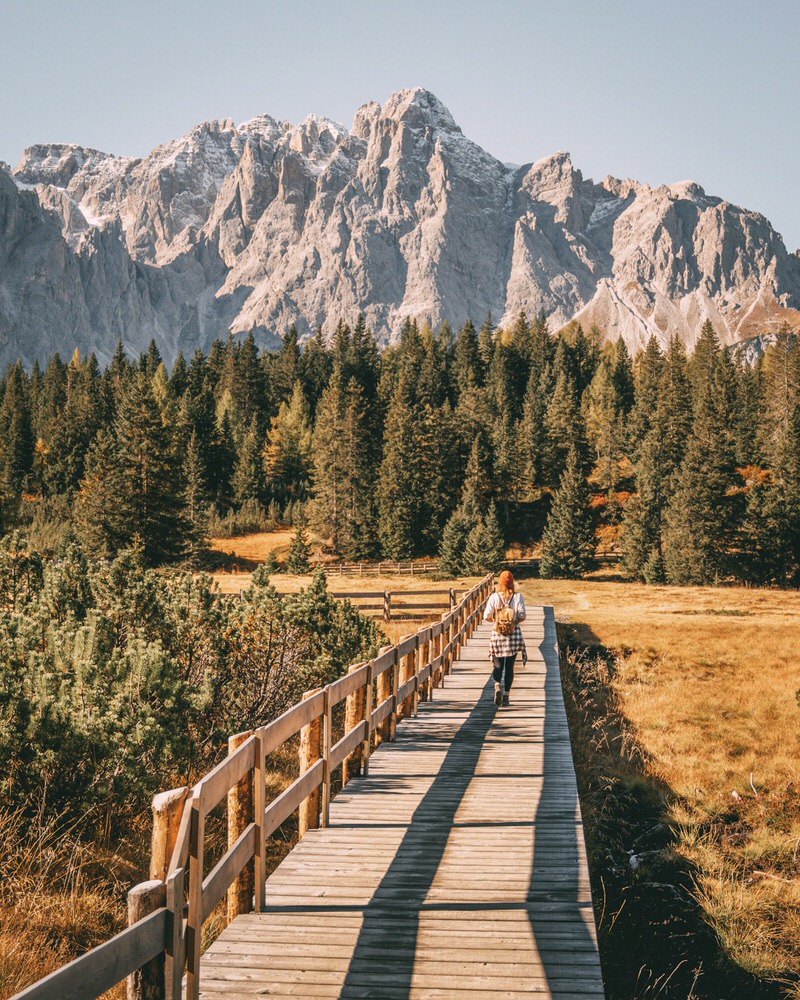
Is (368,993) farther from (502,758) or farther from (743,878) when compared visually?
(743,878)

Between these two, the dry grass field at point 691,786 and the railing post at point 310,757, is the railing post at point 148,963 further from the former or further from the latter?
the railing post at point 310,757

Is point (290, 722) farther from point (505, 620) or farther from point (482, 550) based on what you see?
point (482, 550)

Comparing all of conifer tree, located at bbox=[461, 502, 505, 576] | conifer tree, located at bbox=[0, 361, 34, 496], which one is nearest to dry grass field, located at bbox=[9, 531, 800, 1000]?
conifer tree, located at bbox=[461, 502, 505, 576]

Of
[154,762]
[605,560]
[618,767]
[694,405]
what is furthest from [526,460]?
[154,762]

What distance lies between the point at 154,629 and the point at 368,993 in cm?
867

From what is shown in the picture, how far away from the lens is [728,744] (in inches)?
700

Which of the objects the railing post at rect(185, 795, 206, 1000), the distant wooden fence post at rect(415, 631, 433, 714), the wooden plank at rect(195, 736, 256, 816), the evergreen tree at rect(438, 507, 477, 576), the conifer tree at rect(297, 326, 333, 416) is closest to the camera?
the railing post at rect(185, 795, 206, 1000)

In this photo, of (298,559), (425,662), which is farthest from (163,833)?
(298,559)

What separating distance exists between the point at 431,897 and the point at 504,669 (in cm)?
838

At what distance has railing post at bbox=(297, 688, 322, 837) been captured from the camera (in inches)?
288

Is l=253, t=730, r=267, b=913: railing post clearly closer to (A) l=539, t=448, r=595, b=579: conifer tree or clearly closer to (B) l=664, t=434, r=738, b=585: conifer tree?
(B) l=664, t=434, r=738, b=585: conifer tree

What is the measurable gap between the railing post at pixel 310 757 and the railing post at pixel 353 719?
1.55 metres

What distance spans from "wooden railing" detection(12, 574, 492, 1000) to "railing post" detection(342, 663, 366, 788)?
0.01 m

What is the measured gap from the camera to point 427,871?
254 inches
